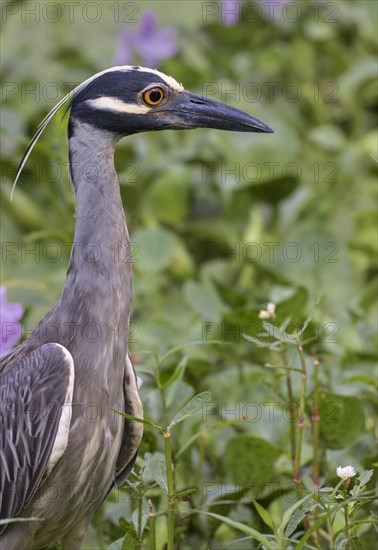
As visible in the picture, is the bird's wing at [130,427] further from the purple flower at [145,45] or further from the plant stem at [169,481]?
the purple flower at [145,45]

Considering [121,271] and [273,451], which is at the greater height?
[121,271]

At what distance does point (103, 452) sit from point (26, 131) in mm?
3256

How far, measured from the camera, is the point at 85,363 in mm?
3115

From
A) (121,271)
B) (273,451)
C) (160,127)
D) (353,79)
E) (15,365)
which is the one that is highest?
(353,79)

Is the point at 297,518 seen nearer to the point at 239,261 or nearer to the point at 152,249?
the point at 152,249

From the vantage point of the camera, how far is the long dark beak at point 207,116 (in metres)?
3.35

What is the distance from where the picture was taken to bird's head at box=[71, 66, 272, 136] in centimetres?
322

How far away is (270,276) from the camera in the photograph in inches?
196

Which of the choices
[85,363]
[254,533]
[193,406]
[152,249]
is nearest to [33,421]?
[85,363]

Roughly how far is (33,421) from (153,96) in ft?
3.26

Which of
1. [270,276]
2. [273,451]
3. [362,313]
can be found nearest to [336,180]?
[270,276]

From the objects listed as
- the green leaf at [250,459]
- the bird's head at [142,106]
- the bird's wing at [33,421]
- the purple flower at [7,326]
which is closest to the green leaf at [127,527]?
the bird's wing at [33,421]

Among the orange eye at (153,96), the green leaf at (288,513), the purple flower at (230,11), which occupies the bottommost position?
the green leaf at (288,513)

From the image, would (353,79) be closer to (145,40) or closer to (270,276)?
(145,40)
